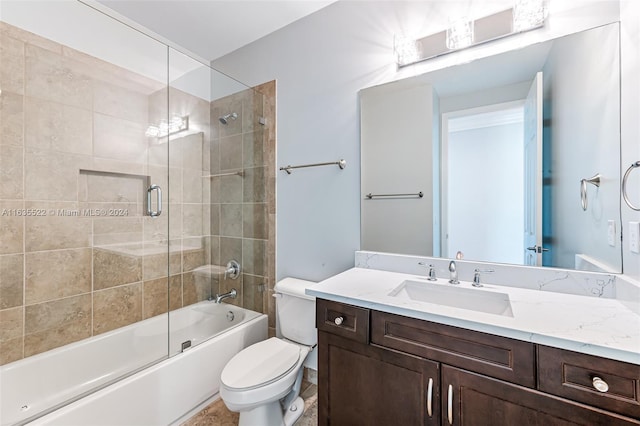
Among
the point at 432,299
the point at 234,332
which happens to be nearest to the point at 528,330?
the point at 432,299

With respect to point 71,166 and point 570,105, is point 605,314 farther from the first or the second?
point 71,166

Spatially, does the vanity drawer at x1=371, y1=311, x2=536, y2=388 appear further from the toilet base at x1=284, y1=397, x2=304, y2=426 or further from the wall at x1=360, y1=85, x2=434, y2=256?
the toilet base at x1=284, y1=397, x2=304, y2=426

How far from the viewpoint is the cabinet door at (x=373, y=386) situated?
0.96 m

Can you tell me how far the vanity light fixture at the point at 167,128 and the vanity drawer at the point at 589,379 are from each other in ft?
7.73

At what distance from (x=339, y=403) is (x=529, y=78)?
1.70m

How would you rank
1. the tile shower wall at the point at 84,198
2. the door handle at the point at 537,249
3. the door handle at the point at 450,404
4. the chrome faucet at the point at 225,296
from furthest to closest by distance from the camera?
the chrome faucet at the point at 225,296 < the tile shower wall at the point at 84,198 < the door handle at the point at 537,249 < the door handle at the point at 450,404

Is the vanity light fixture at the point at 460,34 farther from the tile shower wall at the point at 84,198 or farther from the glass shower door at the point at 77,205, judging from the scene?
the glass shower door at the point at 77,205

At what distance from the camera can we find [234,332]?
1.94m

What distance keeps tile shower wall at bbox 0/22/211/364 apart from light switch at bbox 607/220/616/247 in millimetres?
2371

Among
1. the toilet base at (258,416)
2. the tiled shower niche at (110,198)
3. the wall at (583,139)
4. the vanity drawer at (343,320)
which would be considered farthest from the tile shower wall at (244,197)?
the wall at (583,139)

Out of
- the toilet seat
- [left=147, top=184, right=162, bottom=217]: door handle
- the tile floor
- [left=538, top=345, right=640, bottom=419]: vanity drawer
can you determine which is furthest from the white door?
[left=147, top=184, right=162, bottom=217]: door handle

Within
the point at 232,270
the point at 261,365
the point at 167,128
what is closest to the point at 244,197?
the point at 232,270

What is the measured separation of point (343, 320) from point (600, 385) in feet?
2.51

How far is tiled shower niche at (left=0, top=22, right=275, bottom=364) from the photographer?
1.48 meters
